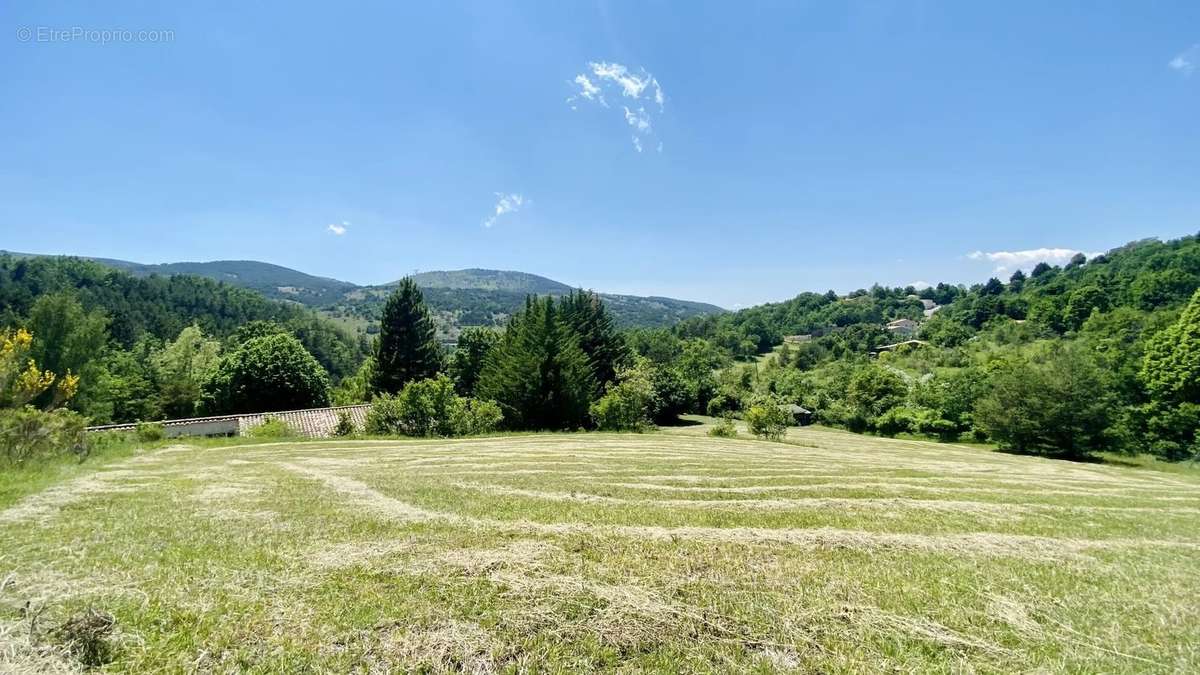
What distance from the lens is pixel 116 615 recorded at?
161 inches

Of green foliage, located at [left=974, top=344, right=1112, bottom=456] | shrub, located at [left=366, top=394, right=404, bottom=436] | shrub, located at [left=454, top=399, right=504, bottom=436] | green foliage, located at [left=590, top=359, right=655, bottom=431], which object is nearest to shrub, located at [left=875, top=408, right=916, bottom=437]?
green foliage, located at [left=974, top=344, right=1112, bottom=456]

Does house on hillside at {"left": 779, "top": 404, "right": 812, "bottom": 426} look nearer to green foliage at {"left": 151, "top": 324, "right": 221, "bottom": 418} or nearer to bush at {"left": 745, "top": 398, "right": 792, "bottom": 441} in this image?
bush at {"left": 745, "top": 398, "right": 792, "bottom": 441}

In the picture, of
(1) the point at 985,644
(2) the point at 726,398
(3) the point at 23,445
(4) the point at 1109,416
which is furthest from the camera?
(2) the point at 726,398

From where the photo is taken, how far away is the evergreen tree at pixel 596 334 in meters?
58.9

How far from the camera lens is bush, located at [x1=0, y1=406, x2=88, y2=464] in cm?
1320

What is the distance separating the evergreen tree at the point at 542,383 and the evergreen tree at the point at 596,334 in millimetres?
12825

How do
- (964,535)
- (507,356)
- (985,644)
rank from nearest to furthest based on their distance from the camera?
(985,644) → (964,535) → (507,356)

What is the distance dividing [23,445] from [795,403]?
93.3 meters

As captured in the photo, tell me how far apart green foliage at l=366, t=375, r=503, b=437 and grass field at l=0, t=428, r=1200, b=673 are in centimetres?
2208

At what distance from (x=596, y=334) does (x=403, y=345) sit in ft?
77.8

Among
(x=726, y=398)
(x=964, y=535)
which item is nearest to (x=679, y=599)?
(x=964, y=535)

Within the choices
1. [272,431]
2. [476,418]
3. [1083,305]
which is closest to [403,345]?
[476,418]

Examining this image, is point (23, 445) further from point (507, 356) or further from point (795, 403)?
point (795, 403)

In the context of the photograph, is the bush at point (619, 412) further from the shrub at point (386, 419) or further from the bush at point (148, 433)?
the bush at point (148, 433)
